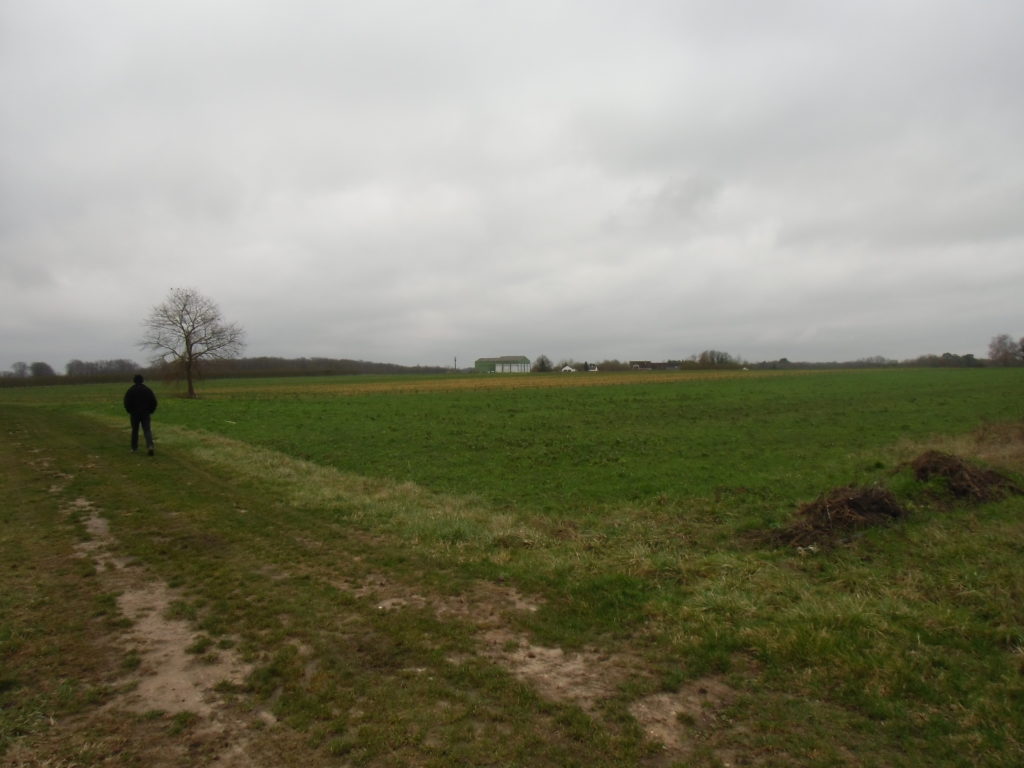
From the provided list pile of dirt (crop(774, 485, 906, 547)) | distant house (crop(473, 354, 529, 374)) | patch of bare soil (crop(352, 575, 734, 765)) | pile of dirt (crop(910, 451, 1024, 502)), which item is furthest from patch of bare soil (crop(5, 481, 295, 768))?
distant house (crop(473, 354, 529, 374))

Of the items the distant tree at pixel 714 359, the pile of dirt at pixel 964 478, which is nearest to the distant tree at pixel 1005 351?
the distant tree at pixel 714 359

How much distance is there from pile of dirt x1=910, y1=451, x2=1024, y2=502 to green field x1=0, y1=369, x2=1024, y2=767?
26 centimetres

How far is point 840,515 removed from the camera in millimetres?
8203

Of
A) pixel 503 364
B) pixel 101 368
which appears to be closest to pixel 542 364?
pixel 503 364

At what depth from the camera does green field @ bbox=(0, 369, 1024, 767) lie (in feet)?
11.7

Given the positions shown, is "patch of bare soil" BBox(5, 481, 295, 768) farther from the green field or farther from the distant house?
the distant house

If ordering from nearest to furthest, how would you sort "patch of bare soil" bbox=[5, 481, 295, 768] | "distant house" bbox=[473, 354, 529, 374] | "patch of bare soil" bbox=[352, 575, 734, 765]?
"patch of bare soil" bbox=[5, 481, 295, 768], "patch of bare soil" bbox=[352, 575, 734, 765], "distant house" bbox=[473, 354, 529, 374]

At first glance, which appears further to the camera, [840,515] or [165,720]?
[840,515]

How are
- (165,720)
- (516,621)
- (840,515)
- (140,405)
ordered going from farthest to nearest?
(140,405), (840,515), (516,621), (165,720)

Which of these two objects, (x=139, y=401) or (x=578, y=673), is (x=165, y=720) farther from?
(x=139, y=401)

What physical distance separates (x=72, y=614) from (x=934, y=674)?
7510mm

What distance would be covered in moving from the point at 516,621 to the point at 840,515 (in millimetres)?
5569

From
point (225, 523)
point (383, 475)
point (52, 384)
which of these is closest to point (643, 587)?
point (225, 523)

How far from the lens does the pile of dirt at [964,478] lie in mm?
9578
